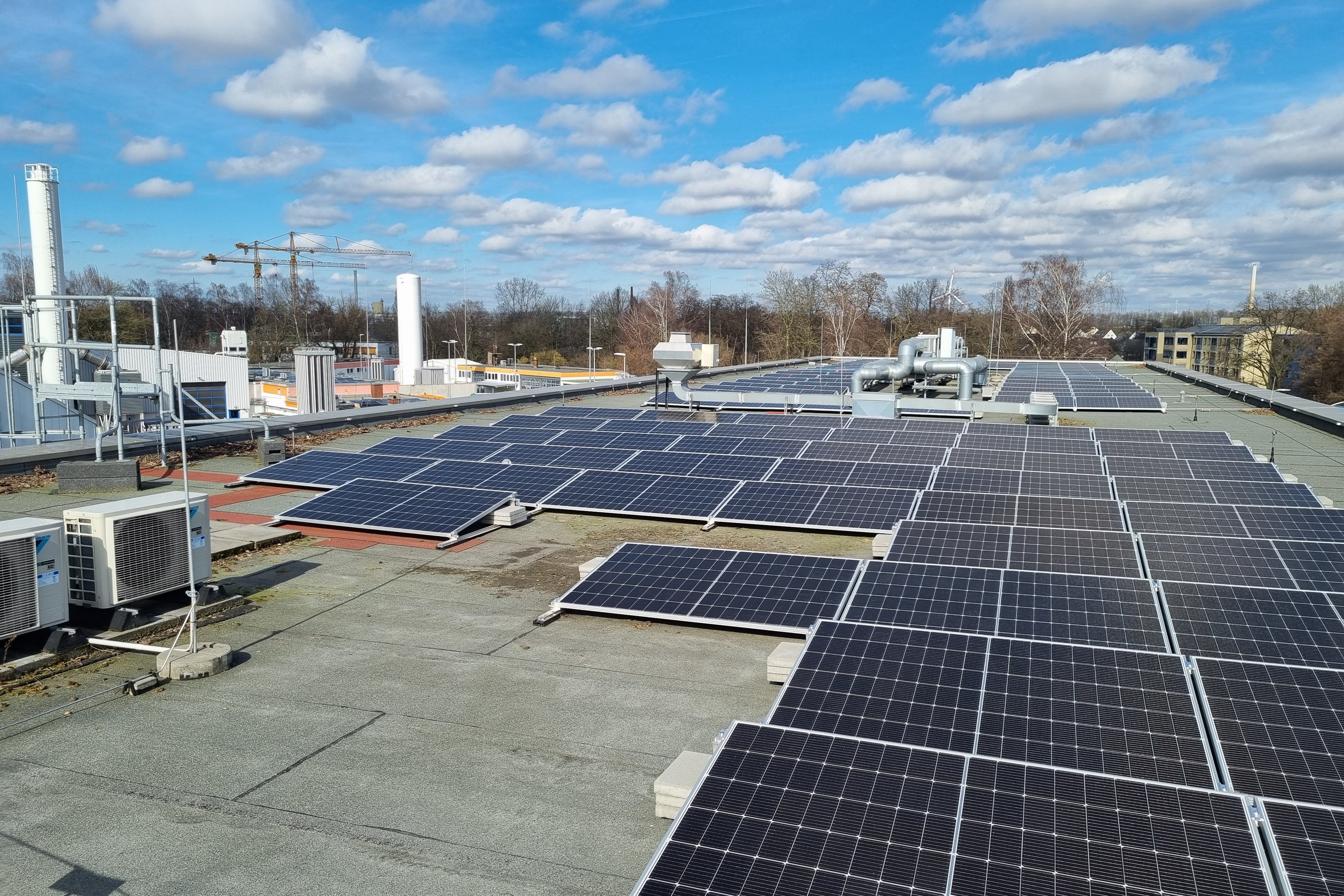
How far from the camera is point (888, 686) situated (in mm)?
9430

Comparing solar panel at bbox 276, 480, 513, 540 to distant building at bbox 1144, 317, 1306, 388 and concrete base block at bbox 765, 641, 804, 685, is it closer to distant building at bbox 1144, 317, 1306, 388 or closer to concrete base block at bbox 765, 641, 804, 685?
concrete base block at bbox 765, 641, 804, 685

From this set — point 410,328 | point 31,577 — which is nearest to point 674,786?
point 31,577

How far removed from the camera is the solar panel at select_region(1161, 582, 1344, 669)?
10688mm

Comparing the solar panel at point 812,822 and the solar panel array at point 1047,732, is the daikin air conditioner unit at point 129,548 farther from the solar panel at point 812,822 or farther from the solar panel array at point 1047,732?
the solar panel at point 812,822

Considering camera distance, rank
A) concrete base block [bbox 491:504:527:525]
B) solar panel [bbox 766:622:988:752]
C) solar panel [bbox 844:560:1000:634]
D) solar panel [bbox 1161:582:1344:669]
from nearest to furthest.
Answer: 1. solar panel [bbox 766:622:988:752]
2. solar panel [bbox 1161:582:1344:669]
3. solar panel [bbox 844:560:1000:634]
4. concrete base block [bbox 491:504:527:525]

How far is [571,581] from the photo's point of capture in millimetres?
16438

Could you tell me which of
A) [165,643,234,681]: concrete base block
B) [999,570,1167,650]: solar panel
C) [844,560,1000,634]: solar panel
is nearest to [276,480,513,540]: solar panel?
[165,643,234,681]: concrete base block

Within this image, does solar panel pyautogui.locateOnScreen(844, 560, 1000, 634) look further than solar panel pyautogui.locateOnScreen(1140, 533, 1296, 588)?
No

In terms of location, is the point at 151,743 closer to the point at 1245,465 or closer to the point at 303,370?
the point at 1245,465

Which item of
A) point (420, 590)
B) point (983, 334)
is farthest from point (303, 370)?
point (983, 334)

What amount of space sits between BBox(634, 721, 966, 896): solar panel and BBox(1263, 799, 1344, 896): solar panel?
88.7 inches

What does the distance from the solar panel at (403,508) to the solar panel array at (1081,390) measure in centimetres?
2532

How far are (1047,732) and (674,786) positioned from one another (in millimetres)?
3708

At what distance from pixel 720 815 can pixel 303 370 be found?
168 feet
